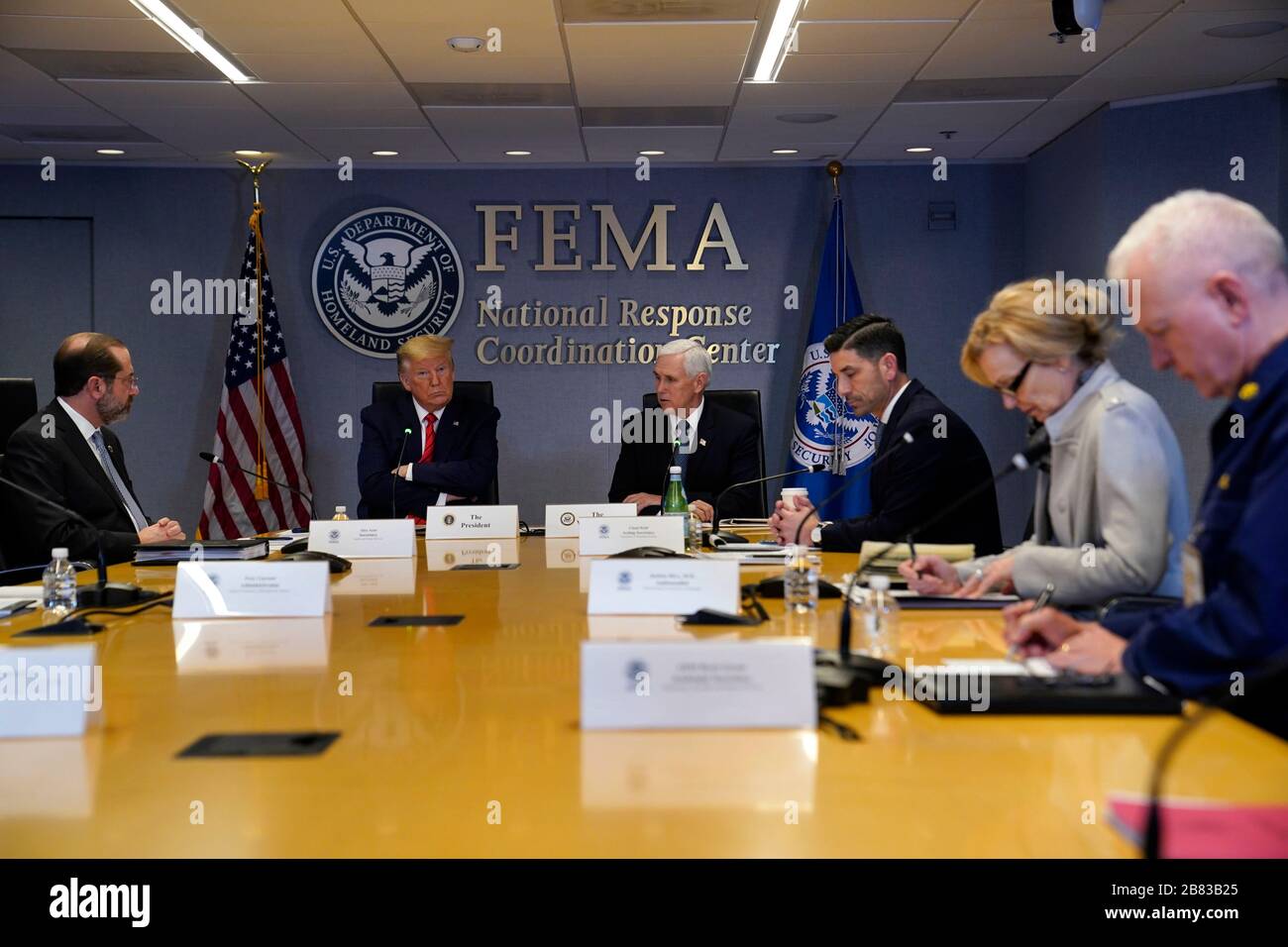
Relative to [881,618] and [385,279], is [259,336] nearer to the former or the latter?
[385,279]

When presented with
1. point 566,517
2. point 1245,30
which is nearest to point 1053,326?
point 566,517

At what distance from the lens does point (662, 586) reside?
2.28 m

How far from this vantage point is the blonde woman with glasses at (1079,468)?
2256mm

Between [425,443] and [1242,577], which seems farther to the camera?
[425,443]

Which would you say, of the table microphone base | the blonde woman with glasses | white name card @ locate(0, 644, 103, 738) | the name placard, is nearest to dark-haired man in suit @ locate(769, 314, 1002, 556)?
the blonde woman with glasses

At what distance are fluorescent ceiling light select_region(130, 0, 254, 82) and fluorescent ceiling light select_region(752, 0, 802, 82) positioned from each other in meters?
2.23

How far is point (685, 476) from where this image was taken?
16.7 ft

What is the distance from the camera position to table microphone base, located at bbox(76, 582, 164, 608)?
2.47 metres

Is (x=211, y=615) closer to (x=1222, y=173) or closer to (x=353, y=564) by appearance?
(x=353, y=564)

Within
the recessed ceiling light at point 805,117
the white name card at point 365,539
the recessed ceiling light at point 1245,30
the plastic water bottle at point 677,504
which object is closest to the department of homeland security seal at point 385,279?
the recessed ceiling light at point 805,117

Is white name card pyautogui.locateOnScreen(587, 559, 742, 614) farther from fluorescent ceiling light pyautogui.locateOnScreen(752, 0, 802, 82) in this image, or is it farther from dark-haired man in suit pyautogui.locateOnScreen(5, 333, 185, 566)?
fluorescent ceiling light pyautogui.locateOnScreen(752, 0, 802, 82)

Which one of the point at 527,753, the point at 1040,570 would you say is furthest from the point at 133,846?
the point at 1040,570

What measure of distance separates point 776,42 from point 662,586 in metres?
3.32
